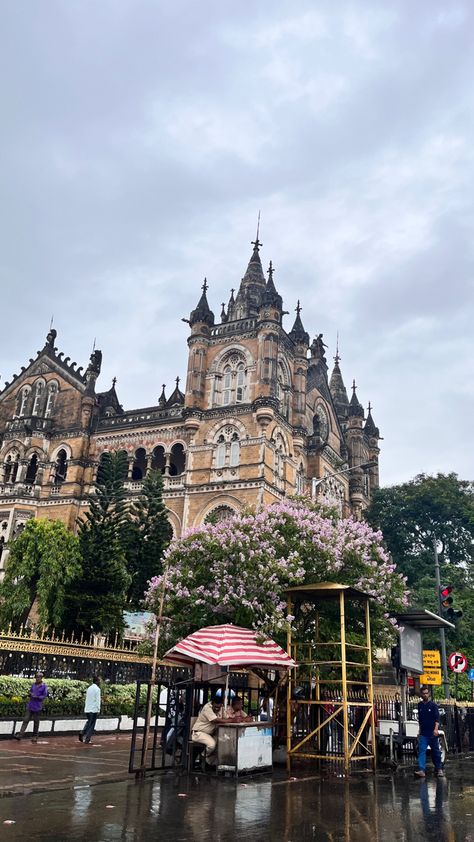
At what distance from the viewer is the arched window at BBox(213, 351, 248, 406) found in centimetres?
3991

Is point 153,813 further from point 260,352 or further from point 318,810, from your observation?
point 260,352

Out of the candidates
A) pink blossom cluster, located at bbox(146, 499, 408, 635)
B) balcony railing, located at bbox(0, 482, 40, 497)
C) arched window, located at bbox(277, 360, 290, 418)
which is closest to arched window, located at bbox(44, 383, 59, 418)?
balcony railing, located at bbox(0, 482, 40, 497)

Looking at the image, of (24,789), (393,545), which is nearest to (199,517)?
(393,545)

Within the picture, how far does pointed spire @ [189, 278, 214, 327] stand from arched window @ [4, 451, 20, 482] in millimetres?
14244

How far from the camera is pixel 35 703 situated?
1505cm

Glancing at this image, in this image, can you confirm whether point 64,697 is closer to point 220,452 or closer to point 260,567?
point 260,567

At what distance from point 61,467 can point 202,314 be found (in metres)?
13.3

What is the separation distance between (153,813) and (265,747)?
14.1 feet

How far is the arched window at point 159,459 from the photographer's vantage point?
41656 mm

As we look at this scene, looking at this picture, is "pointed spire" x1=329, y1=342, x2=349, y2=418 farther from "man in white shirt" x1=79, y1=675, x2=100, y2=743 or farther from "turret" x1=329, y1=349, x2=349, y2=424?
"man in white shirt" x1=79, y1=675, x2=100, y2=743

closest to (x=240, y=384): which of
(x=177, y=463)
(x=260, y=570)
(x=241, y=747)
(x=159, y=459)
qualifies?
(x=177, y=463)

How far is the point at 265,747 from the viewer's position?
38.7 feet

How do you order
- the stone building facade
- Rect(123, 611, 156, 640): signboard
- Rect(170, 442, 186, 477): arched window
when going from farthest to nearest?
Rect(170, 442, 186, 477): arched window
the stone building facade
Rect(123, 611, 156, 640): signboard

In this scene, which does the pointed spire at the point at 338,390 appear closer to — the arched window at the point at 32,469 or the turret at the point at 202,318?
the turret at the point at 202,318
